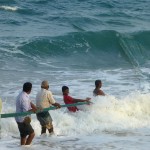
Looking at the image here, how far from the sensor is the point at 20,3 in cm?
3222

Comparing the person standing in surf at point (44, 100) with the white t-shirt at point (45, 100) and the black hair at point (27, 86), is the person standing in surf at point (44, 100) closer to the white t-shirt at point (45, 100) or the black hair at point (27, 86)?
the white t-shirt at point (45, 100)

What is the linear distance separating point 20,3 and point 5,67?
14017 mm

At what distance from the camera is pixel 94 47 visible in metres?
24.8

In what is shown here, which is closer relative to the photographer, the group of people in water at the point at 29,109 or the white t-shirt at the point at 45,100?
the group of people in water at the point at 29,109

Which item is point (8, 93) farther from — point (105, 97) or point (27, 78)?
point (105, 97)

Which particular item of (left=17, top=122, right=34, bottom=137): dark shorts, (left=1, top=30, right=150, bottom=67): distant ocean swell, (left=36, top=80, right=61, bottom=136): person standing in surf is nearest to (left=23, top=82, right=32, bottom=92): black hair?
(left=17, top=122, right=34, bottom=137): dark shorts

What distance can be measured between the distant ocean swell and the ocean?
0.05 metres

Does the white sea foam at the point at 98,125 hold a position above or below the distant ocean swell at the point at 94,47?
below

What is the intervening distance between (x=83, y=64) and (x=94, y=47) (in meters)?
3.95

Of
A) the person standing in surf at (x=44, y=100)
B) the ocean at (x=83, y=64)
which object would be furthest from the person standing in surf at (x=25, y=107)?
the person standing in surf at (x=44, y=100)

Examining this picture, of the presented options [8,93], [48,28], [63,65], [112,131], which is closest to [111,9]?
[48,28]

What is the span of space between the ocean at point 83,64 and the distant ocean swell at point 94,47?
5 centimetres

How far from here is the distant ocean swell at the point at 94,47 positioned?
22.4 metres

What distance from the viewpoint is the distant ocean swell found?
22.4m
